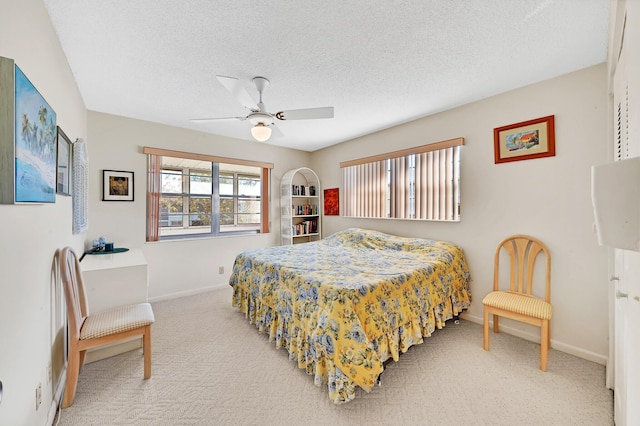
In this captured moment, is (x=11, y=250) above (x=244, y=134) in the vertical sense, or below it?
below

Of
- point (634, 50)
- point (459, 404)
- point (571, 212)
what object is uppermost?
point (634, 50)

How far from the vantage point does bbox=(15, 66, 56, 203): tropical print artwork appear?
3.62 feet

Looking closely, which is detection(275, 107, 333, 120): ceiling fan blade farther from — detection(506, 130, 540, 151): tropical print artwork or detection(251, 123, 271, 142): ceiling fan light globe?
detection(506, 130, 540, 151): tropical print artwork

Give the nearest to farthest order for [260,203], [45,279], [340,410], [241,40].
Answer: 1. [45,279]
2. [340,410]
3. [241,40]
4. [260,203]

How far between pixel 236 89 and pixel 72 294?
1.83 meters

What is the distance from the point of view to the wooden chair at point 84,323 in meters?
1.72

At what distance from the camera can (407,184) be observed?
3648 millimetres

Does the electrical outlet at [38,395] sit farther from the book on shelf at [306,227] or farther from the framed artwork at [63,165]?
the book on shelf at [306,227]

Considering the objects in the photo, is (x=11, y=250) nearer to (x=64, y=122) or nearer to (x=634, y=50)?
(x=64, y=122)

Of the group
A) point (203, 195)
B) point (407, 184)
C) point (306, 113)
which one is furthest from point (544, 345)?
point (203, 195)

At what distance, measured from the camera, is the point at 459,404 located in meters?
1.73

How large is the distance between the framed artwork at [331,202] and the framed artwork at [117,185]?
3111 mm

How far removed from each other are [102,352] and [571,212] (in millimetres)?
4285

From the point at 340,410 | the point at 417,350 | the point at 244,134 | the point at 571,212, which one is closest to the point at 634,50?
the point at 571,212
